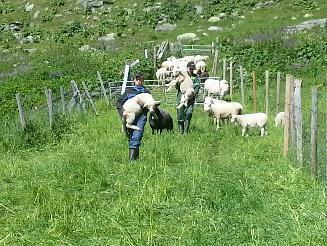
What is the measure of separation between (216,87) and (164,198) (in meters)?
12.5

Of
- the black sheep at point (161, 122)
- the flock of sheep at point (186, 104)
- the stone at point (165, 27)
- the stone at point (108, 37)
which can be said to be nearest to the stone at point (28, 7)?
the stone at point (108, 37)

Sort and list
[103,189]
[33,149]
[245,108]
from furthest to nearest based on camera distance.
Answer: [245,108] < [33,149] < [103,189]

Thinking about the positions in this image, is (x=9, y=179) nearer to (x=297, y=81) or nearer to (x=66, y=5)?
(x=297, y=81)

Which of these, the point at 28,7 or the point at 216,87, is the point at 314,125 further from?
the point at 28,7

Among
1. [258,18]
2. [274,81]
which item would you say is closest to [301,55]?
[274,81]

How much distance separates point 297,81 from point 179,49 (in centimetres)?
1923

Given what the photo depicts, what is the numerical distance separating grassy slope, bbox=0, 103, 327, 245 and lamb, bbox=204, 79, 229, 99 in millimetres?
7613

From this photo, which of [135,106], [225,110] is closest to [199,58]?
[225,110]

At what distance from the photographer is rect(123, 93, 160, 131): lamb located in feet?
39.7

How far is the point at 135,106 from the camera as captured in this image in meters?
12.1

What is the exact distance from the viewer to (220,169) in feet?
35.8

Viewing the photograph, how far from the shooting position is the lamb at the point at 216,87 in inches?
839

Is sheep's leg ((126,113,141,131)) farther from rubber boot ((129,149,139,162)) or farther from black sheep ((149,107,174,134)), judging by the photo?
black sheep ((149,107,174,134))

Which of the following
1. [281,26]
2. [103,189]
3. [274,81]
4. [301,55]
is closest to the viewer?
[103,189]
